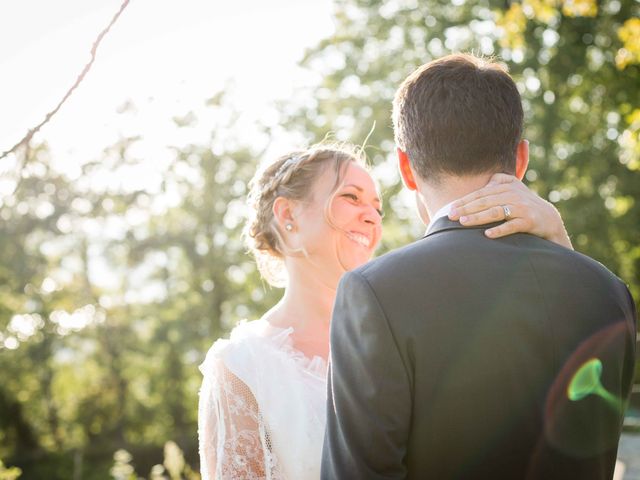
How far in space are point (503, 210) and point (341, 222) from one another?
1.56 meters

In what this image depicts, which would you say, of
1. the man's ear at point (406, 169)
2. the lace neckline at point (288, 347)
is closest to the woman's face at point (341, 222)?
the lace neckline at point (288, 347)

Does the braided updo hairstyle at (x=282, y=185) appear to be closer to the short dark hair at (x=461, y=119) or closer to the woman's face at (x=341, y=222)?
the woman's face at (x=341, y=222)

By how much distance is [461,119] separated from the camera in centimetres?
208

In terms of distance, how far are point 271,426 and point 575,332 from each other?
1.40 meters

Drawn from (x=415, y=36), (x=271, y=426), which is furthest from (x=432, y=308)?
(x=415, y=36)

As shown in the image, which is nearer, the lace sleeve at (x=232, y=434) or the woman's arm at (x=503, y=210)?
the woman's arm at (x=503, y=210)

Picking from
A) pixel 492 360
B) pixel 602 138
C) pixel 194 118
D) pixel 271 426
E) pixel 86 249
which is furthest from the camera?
pixel 86 249

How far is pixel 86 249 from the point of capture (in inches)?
1103

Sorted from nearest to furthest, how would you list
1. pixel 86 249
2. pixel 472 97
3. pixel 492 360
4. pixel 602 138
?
pixel 492 360, pixel 472 97, pixel 602 138, pixel 86 249

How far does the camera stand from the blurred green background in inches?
753

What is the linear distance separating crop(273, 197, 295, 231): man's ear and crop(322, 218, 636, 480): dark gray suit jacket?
65.1 inches

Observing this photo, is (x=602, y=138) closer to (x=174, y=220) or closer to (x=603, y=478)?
(x=174, y=220)

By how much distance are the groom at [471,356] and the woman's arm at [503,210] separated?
1.4 inches

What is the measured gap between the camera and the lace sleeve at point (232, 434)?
9.66 feet
